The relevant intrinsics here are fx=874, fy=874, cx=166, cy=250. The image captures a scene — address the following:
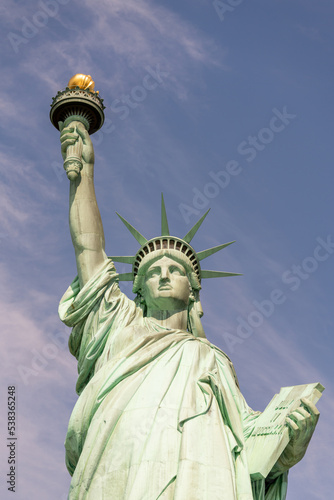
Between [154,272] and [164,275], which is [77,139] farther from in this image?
[164,275]

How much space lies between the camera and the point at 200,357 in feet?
42.1

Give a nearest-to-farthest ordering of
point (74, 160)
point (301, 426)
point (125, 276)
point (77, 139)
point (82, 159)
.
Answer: point (301, 426), point (74, 160), point (82, 159), point (77, 139), point (125, 276)

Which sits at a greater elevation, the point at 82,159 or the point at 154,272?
the point at 82,159

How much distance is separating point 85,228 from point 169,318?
1.96 metres

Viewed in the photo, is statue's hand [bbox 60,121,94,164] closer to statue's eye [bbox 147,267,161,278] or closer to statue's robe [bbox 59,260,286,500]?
statue's robe [bbox 59,260,286,500]

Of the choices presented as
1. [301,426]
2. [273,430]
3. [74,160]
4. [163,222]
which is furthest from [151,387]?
[74,160]

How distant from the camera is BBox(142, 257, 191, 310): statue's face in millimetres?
13820

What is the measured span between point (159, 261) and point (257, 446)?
3.62 m

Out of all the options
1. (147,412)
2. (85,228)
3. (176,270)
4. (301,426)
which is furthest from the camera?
(176,270)

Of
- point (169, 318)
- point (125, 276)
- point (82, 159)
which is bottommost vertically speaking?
point (169, 318)

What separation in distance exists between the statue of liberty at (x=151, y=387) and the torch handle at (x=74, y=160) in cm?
6

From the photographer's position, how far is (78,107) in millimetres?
15062

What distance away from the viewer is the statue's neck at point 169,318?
545 inches

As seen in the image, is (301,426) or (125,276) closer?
(301,426)
